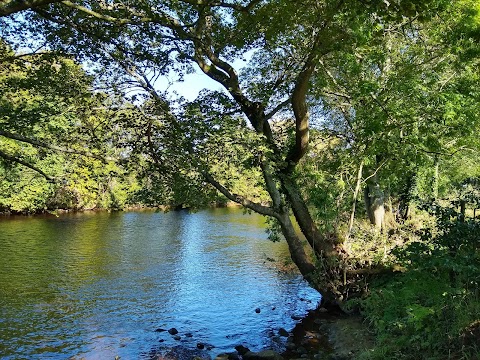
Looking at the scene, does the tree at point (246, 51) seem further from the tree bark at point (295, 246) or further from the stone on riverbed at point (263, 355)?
the stone on riverbed at point (263, 355)

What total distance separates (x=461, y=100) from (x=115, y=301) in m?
12.4

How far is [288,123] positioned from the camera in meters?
14.0

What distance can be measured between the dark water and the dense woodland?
287 cm

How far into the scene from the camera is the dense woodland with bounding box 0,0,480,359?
7.21 m

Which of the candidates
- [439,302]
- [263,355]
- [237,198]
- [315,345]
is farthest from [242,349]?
[439,302]

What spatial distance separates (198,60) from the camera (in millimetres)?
10562

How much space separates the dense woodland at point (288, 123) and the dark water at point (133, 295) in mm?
2874

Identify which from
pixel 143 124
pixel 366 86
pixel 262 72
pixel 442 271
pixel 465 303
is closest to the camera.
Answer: pixel 465 303

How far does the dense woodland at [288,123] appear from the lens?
23.6 ft

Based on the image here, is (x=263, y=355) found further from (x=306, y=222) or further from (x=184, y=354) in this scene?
(x=306, y=222)

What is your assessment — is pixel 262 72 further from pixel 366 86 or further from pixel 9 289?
pixel 9 289

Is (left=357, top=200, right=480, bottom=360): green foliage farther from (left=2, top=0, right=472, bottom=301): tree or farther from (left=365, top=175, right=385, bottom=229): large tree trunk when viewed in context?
(left=365, top=175, right=385, bottom=229): large tree trunk

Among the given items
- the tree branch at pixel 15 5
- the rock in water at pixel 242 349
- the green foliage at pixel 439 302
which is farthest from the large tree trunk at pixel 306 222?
the tree branch at pixel 15 5

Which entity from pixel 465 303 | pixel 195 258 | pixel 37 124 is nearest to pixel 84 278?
pixel 195 258
